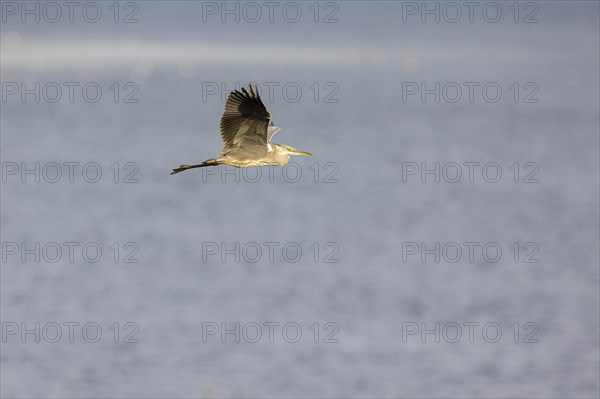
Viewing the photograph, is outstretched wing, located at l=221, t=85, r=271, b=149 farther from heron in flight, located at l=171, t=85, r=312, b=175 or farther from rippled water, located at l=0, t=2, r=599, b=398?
rippled water, located at l=0, t=2, r=599, b=398

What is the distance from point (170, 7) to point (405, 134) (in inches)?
2706

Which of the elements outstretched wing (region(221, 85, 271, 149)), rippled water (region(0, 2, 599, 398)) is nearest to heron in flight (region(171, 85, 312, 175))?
outstretched wing (region(221, 85, 271, 149))

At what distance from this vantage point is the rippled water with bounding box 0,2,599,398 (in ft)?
66.3

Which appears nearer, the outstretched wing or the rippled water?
the outstretched wing

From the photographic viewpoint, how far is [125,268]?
88.6ft

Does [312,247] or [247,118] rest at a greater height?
[247,118]

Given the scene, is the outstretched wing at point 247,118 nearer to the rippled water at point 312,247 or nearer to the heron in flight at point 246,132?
the heron in flight at point 246,132

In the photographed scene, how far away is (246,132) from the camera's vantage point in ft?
37.8

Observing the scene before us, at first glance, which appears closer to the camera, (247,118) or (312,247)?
(247,118)

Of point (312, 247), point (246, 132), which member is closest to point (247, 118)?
point (246, 132)

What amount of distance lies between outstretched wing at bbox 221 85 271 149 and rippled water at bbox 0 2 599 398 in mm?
7822

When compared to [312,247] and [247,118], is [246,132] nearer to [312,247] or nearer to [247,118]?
[247,118]

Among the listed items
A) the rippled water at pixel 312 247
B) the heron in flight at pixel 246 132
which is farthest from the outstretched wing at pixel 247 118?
the rippled water at pixel 312 247

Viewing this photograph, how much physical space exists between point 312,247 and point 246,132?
17.9 m
